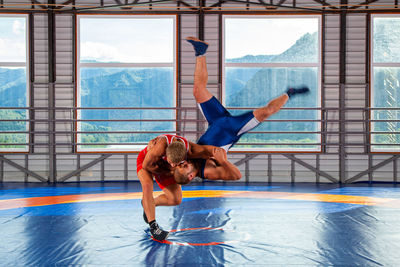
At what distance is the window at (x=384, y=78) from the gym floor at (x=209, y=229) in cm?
236

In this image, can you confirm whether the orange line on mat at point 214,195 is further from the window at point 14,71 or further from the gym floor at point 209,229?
the window at point 14,71

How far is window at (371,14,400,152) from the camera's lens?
327 inches

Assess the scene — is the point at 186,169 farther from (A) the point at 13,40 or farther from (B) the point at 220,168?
(A) the point at 13,40

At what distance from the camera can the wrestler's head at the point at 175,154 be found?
2.93 meters

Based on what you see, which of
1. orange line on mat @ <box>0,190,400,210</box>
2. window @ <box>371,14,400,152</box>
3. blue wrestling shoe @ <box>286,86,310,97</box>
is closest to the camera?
blue wrestling shoe @ <box>286,86,310,97</box>

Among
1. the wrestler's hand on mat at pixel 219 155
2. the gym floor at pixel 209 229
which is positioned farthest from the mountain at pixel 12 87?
the wrestler's hand on mat at pixel 219 155

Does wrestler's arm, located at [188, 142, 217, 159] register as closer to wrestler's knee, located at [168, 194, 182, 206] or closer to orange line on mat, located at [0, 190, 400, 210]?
wrestler's knee, located at [168, 194, 182, 206]

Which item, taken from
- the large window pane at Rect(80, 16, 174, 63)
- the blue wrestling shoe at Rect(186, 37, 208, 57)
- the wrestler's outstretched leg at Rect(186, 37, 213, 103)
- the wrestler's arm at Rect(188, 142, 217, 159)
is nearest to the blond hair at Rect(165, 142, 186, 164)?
the wrestler's arm at Rect(188, 142, 217, 159)

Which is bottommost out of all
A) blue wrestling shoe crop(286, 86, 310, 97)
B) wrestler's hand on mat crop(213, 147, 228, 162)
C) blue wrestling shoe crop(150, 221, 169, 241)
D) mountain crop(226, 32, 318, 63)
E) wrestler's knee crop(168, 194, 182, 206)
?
blue wrestling shoe crop(150, 221, 169, 241)

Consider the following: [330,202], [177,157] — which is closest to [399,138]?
[330,202]

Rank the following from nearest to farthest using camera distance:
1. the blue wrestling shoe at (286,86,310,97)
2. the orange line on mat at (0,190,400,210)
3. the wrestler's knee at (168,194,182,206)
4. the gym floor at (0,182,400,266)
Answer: the gym floor at (0,182,400,266) < the wrestler's knee at (168,194,182,206) < the blue wrestling shoe at (286,86,310,97) < the orange line on mat at (0,190,400,210)

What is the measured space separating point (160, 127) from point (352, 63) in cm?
438

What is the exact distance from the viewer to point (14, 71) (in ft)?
27.5

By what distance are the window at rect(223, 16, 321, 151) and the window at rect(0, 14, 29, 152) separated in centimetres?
438
